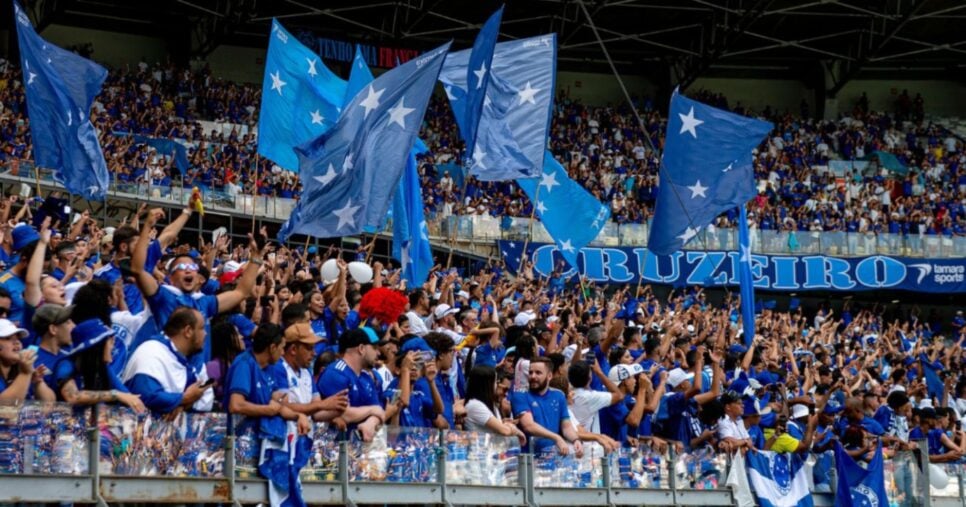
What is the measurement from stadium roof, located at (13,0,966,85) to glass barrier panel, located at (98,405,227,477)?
32.6 meters

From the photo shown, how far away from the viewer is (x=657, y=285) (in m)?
39.4

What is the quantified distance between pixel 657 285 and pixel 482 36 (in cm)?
2238

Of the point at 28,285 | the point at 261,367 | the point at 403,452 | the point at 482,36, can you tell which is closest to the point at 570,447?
the point at 403,452

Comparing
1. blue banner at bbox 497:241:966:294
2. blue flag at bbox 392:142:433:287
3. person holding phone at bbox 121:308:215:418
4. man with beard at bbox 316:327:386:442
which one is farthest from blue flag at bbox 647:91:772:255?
blue banner at bbox 497:241:966:294

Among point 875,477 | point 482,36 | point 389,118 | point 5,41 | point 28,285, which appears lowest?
point 875,477

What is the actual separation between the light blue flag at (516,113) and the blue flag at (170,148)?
47.9 ft

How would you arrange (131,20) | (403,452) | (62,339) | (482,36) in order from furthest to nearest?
(131,20)
(482,36)
(403,452)
(62,339)

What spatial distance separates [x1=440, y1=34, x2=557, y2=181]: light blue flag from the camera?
1809 cm

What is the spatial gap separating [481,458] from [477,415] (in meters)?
0.36

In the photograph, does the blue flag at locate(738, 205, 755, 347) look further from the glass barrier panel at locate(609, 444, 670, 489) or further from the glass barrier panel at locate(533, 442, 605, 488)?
the glass barrier panel at locate(533, 442, 605, 488)

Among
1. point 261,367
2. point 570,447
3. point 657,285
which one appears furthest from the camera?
point 657,285

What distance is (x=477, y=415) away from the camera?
11.8 m

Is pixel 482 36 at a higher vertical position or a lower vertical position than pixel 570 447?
higher

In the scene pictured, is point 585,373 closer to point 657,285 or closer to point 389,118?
point 389,118
